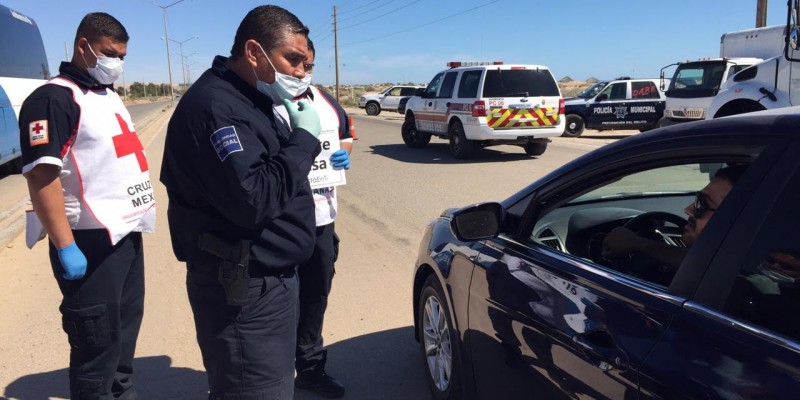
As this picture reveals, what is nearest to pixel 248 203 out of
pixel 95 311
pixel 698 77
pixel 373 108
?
pixel 95 311

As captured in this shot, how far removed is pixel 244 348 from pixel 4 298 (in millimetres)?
3603

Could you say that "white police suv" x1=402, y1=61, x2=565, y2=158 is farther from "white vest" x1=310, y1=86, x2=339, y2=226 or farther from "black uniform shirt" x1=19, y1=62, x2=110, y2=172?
"black uniform shirt" x1=19, y1=62, x2=110, y2=172

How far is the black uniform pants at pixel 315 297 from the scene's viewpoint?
Answer: 10.0ft

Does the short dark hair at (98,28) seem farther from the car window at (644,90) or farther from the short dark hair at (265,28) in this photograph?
the car window at (644,90)

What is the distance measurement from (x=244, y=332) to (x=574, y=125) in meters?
17.4

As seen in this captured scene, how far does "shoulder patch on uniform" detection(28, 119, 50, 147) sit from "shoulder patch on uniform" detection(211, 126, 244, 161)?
949mm

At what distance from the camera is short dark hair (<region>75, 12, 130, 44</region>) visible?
104 inches

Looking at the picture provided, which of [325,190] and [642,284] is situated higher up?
[325,190]

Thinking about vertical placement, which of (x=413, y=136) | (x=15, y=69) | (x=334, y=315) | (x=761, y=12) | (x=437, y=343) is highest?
(x=761, y=12)

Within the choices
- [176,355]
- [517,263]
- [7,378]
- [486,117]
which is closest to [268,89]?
[517,263]

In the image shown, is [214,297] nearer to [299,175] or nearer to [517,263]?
[299,175]

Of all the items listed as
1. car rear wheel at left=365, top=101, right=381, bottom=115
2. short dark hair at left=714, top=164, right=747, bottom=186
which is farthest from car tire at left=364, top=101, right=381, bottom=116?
short dark hair at left=714, top=164, right=747, bottom=186

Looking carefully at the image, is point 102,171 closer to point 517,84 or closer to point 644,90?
point 517,84

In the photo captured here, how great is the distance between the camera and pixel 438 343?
9.91ft
